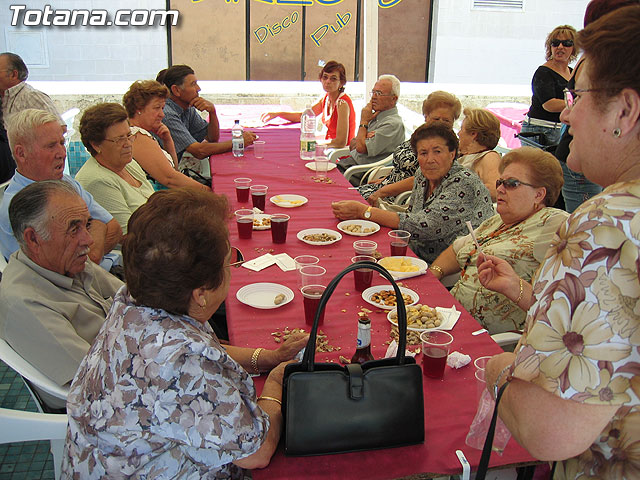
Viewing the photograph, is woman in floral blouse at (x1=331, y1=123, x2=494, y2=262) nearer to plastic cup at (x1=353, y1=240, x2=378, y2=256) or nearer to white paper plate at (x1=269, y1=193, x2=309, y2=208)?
white paper plate at (x1=269, y1=193, x2=309, y2=208)

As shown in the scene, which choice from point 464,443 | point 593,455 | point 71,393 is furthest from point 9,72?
point 593,455

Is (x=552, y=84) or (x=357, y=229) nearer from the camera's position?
(x=357, y=229)

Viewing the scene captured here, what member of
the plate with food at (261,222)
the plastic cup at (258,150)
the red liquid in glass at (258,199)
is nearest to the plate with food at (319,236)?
the plate with food at (261,222)

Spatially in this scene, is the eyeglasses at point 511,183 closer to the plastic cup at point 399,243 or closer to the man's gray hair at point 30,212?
the plastic cup at point 399,243

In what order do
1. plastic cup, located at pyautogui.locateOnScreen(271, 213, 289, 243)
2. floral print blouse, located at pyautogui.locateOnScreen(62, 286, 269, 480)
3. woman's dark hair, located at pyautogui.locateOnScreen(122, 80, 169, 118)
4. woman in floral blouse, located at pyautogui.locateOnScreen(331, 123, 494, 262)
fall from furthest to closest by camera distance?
1. woman's dark hair, located at pyautogui.locateOnScreen(122, 80, 169, 118)
2. woman in floral blouse, located at pyautogui.locateOnScreen(331, 123, 494, 262)
3. plastic cup, located at pyautogui.locateOnScreen(271, 213, 289, 243)
4. floral print blouse, located at pyautogui.locateOnScreen(62, 286, 269, 480)

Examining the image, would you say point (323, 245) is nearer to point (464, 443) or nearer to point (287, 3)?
point (464, 443)

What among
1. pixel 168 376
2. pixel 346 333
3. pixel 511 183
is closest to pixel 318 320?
pixel 168 376

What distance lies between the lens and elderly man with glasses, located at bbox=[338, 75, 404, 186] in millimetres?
5207

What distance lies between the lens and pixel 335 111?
21.0ft

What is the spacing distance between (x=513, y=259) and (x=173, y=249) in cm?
168

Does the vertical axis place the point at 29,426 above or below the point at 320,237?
below

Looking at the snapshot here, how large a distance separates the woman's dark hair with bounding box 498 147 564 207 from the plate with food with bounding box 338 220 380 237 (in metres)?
0.89

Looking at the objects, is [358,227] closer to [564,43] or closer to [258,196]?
[258,196]

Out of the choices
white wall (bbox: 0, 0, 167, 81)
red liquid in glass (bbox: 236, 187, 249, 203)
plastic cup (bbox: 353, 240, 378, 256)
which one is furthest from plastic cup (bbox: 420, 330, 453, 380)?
white wall (bbox: 0, 0, 167, 81)
